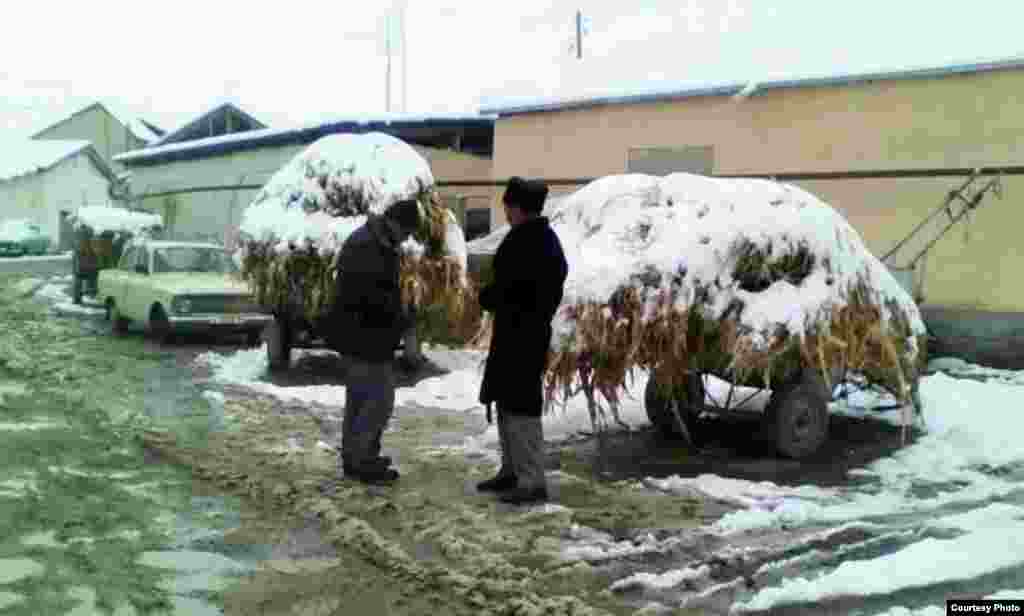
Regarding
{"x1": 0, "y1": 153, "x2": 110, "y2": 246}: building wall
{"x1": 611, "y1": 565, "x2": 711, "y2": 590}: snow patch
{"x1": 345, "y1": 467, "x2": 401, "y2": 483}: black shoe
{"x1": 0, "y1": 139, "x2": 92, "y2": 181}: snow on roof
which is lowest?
{"x1": 611, "y1": 565, "x2": 711, "y2": 590}: snow patch

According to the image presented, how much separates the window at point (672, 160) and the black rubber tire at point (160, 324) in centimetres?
717

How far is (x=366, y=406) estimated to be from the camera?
7180 millimetres

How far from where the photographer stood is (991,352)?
12109 millimetres

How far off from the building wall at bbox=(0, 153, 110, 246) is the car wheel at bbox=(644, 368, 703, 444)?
162 feet

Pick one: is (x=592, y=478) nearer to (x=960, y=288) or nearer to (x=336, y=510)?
(x=336, y=510)

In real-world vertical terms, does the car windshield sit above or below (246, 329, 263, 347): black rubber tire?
above

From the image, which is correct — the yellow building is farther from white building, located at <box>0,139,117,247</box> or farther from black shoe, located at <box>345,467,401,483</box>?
white building, located at <box>0,139,117,247</box>

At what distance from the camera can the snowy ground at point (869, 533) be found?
17.1 feet

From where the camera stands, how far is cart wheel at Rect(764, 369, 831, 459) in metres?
8.14

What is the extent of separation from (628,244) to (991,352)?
240 inches

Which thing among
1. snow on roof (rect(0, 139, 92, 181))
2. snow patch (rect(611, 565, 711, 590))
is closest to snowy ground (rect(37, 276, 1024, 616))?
snow patch (rect(611, 565, 711, 590))

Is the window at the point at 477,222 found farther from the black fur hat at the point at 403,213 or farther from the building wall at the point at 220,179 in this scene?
the black fur hat at the point at 403,213

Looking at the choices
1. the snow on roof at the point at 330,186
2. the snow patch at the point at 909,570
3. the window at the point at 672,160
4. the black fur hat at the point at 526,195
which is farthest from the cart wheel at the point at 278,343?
the snow patch at the point at 909,570

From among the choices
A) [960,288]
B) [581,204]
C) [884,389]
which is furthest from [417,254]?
[960,288]
